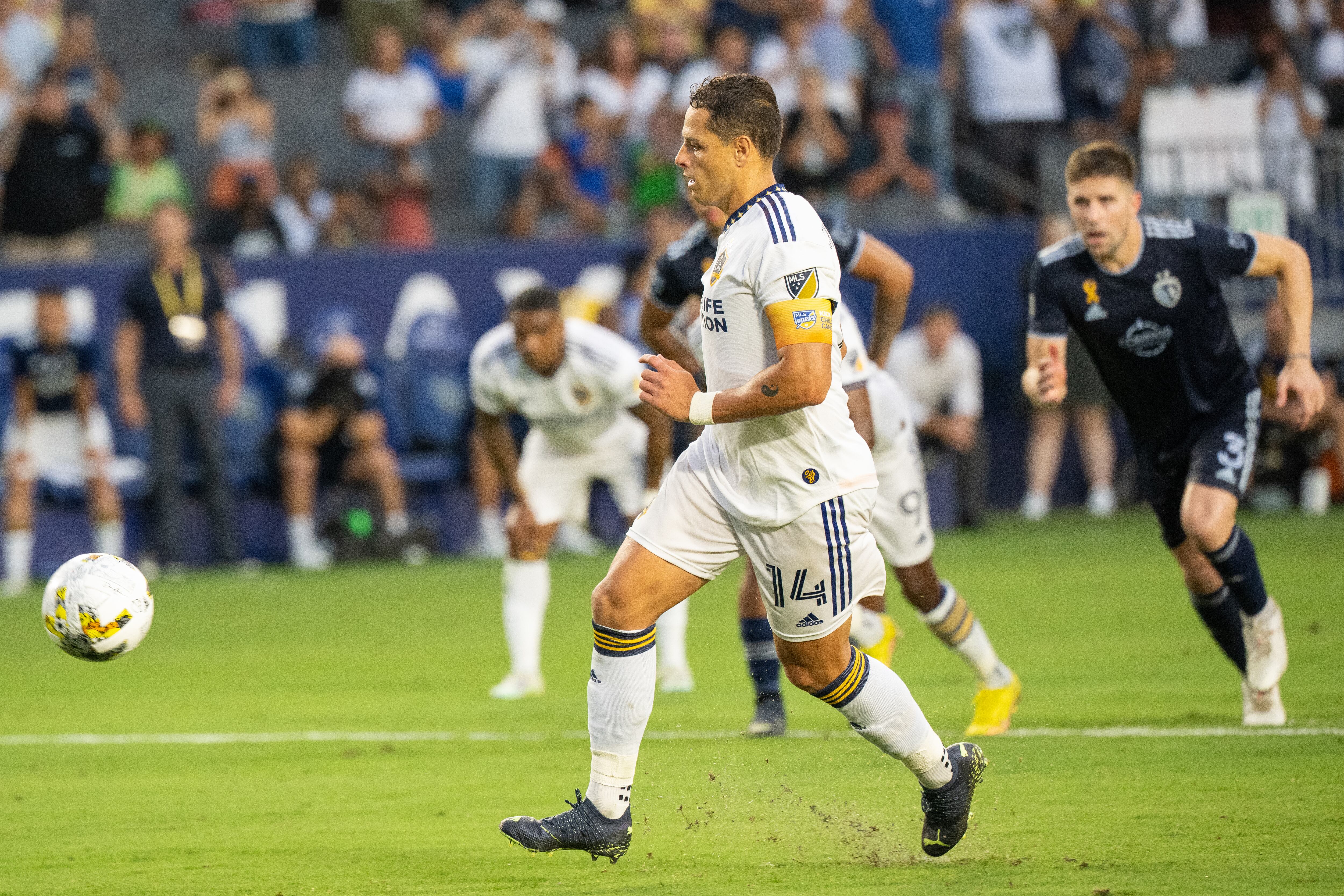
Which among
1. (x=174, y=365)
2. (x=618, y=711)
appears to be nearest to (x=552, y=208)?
(x=174, y=365)

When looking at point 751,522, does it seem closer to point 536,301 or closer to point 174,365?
point 536,301

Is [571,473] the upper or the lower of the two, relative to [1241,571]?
lower

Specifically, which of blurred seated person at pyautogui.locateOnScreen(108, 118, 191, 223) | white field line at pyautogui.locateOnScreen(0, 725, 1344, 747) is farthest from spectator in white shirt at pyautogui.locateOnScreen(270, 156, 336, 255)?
white field line at pyautogui.locateOnScreen(0, 725, 1344, 747)

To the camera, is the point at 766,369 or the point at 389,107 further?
the point at 389,107

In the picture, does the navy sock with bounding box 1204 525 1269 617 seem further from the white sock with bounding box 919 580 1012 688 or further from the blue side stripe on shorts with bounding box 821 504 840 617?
the blue side stripe on shorts with bounding box 821 504 840 617

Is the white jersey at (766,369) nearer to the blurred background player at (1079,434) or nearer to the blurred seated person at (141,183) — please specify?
the blurred background player at (1079,434)

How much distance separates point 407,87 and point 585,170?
6.58 feet

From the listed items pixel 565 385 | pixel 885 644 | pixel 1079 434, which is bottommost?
pixel 1079 434

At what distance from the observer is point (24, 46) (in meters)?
19.6

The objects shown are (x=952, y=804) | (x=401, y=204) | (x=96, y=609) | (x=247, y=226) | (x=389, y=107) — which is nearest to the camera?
(x=952, y=804)

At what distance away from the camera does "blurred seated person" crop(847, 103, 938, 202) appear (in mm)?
18734

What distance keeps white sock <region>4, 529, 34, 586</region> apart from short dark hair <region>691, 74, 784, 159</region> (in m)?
12.0

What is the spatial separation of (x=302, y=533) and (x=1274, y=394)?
8705mm

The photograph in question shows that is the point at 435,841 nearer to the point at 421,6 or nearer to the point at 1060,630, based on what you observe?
the point at 1060,630
